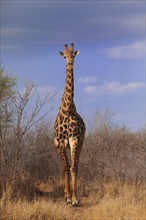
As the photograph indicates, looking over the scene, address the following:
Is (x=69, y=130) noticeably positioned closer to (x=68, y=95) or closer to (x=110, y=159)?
(x=68, y=95)

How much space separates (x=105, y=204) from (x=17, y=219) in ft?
8.12

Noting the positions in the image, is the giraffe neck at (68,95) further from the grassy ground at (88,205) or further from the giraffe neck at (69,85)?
the grassy ground at (88,205)

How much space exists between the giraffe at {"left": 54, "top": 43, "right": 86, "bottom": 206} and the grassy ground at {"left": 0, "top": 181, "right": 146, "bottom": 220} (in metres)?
0.69

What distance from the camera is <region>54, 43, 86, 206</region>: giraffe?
495 inches

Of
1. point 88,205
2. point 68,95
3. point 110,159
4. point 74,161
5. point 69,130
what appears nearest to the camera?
point 88,205

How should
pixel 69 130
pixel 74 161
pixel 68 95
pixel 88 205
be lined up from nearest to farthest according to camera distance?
pixel 88 205
pixel 74 161
pixel 69 130
pixel 68 95

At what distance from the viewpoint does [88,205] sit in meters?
12.4

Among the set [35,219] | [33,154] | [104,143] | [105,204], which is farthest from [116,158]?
[35,219]

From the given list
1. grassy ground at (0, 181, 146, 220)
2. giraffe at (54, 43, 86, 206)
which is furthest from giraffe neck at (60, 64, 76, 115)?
grassy ground at (0, 181, 146, 220)

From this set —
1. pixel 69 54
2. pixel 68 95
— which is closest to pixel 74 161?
pixel 68 95

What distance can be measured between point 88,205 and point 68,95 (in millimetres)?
2861

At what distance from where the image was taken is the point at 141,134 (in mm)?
19719

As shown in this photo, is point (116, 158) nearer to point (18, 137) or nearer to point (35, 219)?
point (18, 137)

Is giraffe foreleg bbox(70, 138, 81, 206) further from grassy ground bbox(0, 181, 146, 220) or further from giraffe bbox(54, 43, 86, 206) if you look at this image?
grassy ground bbox(0, 181, 146, 220)
